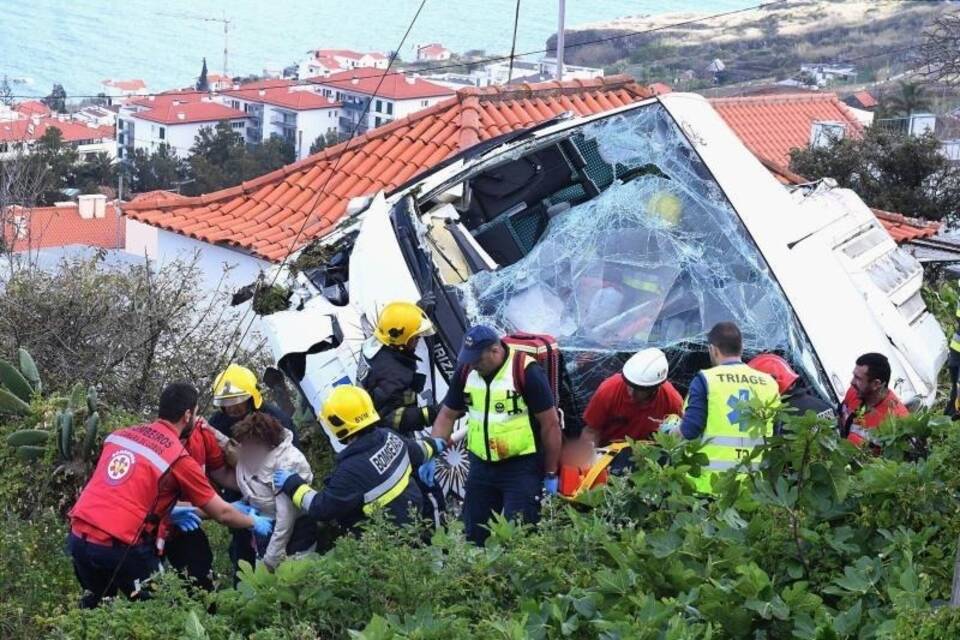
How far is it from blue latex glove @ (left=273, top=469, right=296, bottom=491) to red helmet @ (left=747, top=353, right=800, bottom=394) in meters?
2.32

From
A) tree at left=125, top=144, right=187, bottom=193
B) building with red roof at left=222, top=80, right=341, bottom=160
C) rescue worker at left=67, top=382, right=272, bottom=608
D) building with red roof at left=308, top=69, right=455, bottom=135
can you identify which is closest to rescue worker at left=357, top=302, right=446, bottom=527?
rescue worker at left=67, top=382, right=272, bottom=608

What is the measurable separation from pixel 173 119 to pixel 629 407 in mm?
70761

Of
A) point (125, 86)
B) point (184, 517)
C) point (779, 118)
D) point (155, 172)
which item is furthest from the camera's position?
point (125, 86)

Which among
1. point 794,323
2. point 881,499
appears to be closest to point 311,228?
point 794,323

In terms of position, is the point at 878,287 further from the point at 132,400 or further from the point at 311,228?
the point at 311,228

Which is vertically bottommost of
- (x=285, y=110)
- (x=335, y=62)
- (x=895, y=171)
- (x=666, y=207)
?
(x=285, y=110)

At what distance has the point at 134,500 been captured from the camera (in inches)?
219

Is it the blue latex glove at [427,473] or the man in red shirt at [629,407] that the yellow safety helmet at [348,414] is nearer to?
the blue latex glove at [427,473]

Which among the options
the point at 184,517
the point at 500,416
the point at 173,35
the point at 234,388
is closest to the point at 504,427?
the point at 500,416

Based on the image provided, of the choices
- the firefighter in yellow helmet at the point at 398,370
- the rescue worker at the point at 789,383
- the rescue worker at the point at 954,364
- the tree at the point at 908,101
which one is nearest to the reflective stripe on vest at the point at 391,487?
the firefighter in yellow helmet at the point at 398,370

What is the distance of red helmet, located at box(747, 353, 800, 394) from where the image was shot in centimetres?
649

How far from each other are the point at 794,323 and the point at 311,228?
6876 millimetres

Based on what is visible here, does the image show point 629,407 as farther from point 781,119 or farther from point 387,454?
point 781,119

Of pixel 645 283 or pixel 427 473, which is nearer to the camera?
pixel 427 473
